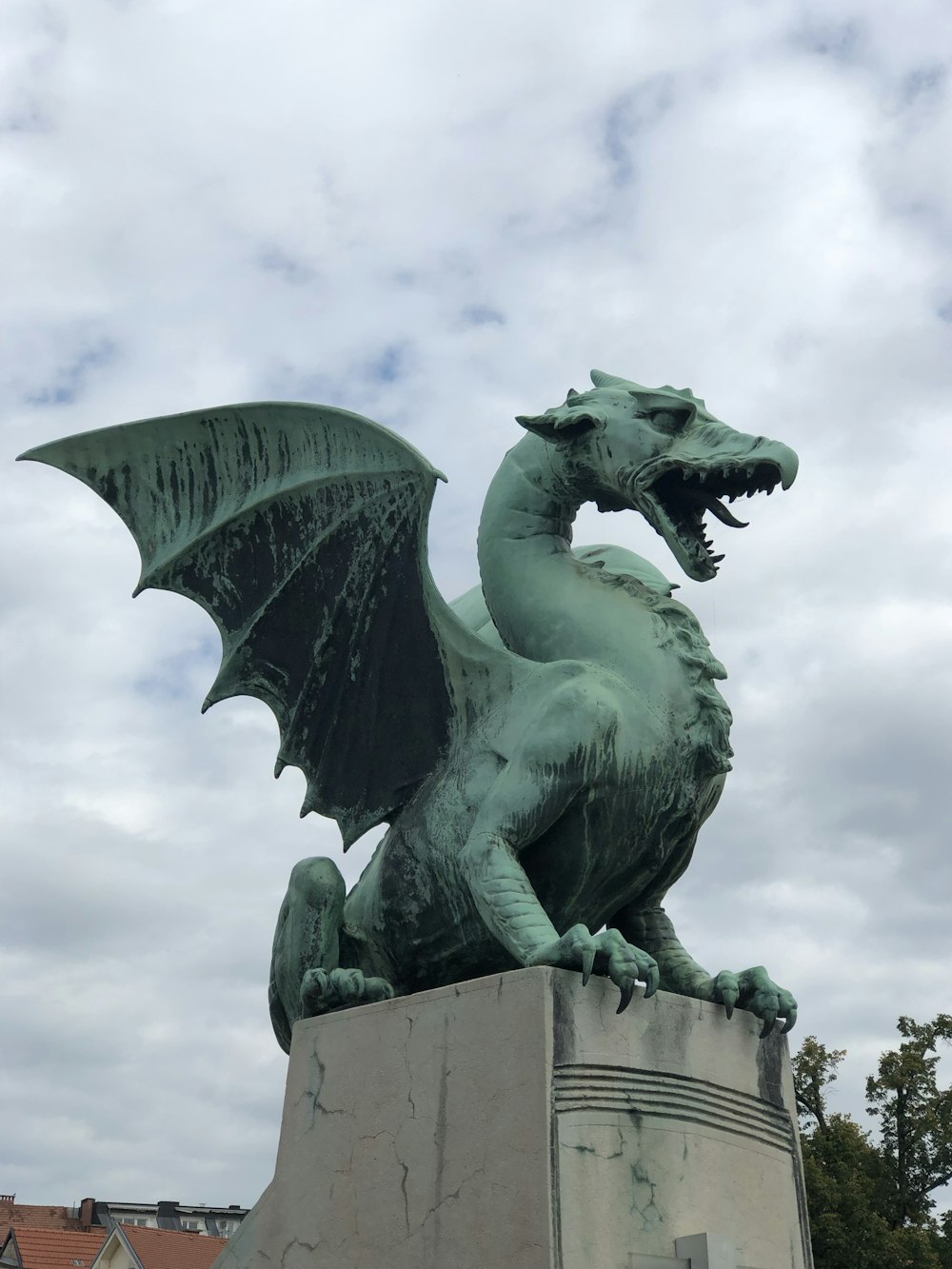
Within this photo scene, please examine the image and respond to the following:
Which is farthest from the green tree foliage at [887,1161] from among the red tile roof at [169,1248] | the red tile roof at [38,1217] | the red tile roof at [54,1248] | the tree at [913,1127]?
the red tile roof at [38,1217]

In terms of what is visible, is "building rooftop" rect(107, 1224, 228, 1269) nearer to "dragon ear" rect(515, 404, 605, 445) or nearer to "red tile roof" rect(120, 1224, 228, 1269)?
"red tile roof" rect(120, 1224, 228, 1269)

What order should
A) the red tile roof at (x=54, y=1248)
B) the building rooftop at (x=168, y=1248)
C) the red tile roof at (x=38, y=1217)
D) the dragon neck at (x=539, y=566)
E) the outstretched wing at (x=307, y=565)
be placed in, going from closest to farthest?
the dragon neck at (x=539, y=566)
the outstretched wing at (x=307, y=565)
the building rooftop at (x=168, y=1248)
the red tile roof at (x=54, y=1248)
the red tile roof at (x=38, y=1217)

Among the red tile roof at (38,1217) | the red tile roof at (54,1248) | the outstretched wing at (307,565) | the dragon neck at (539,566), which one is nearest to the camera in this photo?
the dragon neck at (539,566)

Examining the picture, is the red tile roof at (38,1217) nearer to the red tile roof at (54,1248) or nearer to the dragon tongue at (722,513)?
the red tile roof at (54,1248)

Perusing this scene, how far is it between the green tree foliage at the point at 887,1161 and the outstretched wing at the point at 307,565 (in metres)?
14.1

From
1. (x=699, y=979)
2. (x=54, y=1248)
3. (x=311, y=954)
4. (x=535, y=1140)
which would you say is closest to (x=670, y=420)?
(x=699, y=979)

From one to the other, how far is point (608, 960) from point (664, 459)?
Result: 1880mm

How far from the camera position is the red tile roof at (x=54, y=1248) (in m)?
29.4

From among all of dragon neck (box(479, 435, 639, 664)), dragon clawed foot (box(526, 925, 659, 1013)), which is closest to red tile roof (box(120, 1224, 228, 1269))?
dragon neck (box(479, 435, 639, 664))

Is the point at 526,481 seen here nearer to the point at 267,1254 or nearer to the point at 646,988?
the point at 646,988

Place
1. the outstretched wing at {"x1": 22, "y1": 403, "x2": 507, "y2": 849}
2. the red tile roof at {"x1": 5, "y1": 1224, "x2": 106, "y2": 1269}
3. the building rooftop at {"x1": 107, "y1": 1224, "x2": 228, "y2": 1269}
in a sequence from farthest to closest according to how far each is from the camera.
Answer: the red tile roof at {"x1": 5, "y1": 1224, "x2": 106, "y2": 1269} < the building rooftop at {"x1": 107, "y1": 1224, "x2": 228, "y2": 1269} < the outstretched wing at {"x1": 22, "y1": 403, "x2": 507, "y2": 849}

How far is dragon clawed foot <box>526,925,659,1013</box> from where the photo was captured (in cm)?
409

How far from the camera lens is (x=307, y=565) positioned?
18.5 ft

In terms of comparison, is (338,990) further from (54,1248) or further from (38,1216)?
(38,1216)
